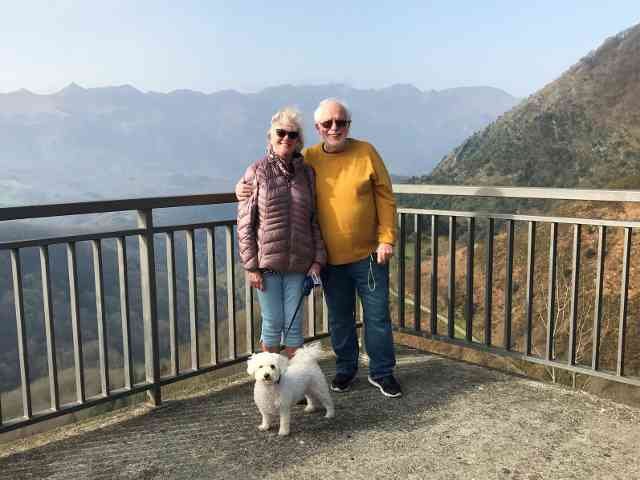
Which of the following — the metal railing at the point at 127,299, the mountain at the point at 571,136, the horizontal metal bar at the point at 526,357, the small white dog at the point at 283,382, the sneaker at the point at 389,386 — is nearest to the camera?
the small white dog at the point at 283,382

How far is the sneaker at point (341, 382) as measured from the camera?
3621 mm

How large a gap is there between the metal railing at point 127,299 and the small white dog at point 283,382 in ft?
2.35

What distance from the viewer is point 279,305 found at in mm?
3164

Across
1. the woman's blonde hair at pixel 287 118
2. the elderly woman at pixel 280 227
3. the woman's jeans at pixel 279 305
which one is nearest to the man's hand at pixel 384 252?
the elderly woman at pixel 280 227

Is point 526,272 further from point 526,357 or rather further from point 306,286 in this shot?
point 306,286

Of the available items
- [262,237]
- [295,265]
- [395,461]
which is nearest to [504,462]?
[395,461]

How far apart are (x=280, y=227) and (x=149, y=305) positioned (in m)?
0.95

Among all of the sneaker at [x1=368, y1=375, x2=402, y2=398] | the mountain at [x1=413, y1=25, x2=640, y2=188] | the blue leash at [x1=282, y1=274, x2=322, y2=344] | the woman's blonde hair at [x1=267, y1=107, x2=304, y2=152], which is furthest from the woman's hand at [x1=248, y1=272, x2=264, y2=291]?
the mountain at [x1=413, y1=25, x2=640, y2=188]

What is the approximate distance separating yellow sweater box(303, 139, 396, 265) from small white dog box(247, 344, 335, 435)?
0.59m

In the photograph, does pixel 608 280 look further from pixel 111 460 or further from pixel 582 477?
pixel 111 460

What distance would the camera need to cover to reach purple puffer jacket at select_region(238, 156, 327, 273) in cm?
300

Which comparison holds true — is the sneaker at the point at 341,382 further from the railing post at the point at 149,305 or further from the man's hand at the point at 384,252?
the railing post at the point at 149,305

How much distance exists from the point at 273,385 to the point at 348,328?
0.91 m

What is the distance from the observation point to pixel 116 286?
3.33 metres
